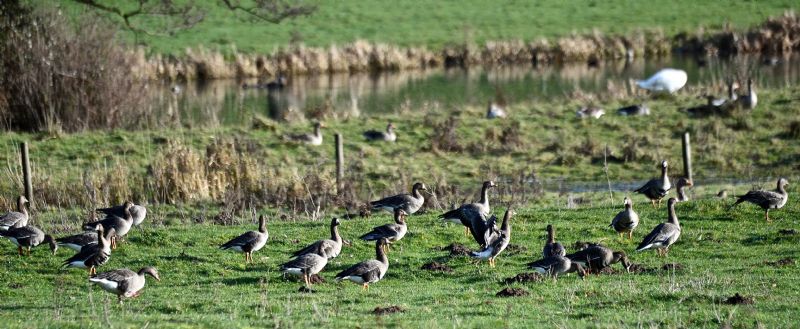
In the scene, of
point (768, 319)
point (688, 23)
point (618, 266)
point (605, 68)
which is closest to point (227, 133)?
point (618, 266)

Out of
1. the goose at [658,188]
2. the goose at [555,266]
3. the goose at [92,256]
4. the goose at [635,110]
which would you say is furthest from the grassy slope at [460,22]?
the goose at [555,266]

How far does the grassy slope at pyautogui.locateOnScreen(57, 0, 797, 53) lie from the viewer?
6975cm

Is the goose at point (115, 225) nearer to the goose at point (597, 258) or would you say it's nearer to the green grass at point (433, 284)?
the green grass at point (433, 284)

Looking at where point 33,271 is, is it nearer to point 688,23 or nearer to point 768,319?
point 768,319

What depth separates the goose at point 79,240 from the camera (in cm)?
1958

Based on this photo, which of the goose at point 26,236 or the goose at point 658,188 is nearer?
the goose at point 26,236

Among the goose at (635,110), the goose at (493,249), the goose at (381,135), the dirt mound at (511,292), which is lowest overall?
the goose at (381,135)

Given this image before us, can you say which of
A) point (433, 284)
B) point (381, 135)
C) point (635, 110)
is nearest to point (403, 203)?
point (433, 284)

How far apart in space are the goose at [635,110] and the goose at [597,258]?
21.6 metres

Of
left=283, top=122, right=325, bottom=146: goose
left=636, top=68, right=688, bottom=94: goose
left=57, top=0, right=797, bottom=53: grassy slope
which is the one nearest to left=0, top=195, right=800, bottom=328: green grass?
left=283, top=122, right=325, bottom=146: goose

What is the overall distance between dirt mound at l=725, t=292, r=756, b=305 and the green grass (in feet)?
0.60

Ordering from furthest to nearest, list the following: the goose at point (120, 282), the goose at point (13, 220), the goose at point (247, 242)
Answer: the goose at point (13, 220)
the goose at point (247, 242)
the goose at point (120, 282)

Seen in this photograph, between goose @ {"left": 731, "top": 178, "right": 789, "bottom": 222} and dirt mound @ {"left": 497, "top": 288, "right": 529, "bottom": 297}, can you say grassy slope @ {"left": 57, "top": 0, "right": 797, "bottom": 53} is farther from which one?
dirt mound @ {"left": 497, "top": 288, "right": 529, "bottom": 297}

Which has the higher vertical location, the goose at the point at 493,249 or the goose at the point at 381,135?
the goose at the point at 493,249
